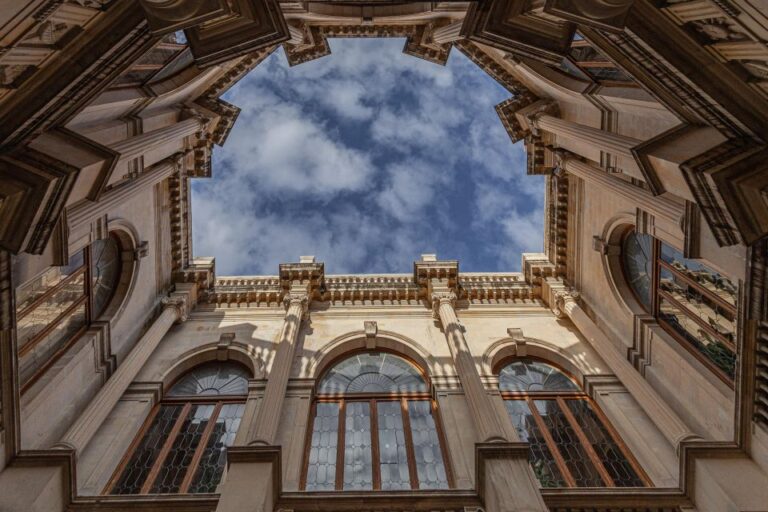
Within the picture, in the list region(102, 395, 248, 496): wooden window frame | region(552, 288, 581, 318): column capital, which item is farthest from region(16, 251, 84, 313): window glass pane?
region(552, 288, 581, 318): column capital

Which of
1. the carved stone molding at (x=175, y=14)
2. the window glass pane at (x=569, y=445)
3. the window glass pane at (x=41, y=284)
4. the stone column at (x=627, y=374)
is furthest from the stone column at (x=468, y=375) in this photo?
the window glass pane at (x=41, y=284)

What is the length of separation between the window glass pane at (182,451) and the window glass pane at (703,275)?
45.5 ft

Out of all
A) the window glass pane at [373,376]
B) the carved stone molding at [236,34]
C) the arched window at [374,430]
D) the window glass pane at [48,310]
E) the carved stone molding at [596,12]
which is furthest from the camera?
the window glass pane at [373,376]

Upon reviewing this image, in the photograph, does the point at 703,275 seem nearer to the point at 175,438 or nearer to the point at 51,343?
the point at 175,438

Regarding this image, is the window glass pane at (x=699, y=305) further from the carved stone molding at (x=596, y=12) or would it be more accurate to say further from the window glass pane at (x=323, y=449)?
the window glass pane at (x=323, y=449)

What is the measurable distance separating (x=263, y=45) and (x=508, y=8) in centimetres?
472

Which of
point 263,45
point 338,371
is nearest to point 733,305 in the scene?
point 338,371

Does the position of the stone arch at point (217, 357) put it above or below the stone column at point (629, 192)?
below

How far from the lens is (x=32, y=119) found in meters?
8.27

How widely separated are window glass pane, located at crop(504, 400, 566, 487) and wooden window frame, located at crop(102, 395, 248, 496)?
317 inches

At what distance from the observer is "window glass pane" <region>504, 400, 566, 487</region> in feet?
39.7

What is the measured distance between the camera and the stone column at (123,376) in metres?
11.7

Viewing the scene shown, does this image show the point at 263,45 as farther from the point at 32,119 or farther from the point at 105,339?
the point at 105,339

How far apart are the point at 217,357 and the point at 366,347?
16.4 feet
